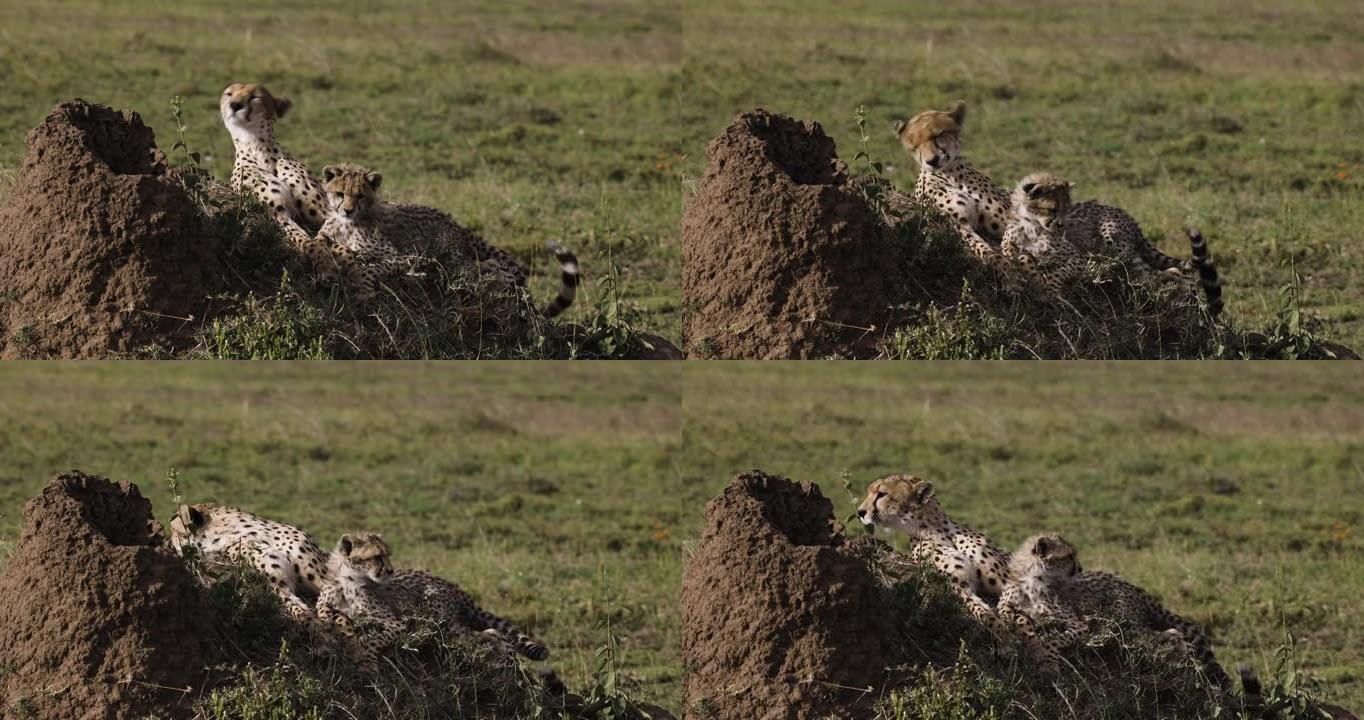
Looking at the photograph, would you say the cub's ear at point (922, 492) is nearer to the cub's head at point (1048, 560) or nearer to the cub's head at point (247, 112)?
the cub's head at point (1048, 560)

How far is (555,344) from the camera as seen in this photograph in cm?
1059

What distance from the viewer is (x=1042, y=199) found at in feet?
33.3

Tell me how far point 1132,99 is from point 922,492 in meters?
12.0

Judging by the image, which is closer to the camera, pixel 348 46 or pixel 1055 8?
pixel 348 46

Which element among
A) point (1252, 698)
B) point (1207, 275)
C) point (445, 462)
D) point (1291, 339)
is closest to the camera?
point (1252, 698)

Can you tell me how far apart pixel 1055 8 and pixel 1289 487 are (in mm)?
10905

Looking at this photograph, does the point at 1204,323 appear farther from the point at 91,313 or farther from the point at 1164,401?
the point at 1164,401

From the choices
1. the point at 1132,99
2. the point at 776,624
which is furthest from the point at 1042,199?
the point at 1132,99

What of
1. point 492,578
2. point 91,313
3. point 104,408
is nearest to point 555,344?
point 91,313

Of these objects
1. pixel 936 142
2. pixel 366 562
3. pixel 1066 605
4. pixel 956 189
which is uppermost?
pixel 936 142

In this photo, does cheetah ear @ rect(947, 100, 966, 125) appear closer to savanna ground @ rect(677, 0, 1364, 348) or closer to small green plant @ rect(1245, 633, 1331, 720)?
small green plant @ rect(1245, 633, 1331, 720)

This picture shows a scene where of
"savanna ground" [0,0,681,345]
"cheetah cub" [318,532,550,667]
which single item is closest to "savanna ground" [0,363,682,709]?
"savanna ground" [0,0,681,345]

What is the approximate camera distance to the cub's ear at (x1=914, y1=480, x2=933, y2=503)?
994 centimetres

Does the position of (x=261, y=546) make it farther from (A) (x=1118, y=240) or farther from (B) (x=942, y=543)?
(A) (x=1118, y=240)
